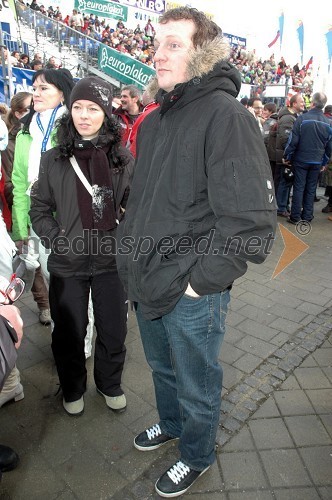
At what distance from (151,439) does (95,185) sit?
1527mm

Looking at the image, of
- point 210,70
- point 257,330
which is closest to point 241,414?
point 257,330

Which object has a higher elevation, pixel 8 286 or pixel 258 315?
pixel 8 286

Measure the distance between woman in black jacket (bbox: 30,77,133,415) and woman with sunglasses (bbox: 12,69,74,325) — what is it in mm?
357

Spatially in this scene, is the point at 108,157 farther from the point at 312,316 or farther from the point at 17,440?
the point at 312,316

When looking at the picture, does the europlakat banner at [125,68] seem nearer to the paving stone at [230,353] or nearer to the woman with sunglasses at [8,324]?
the paving stone at [230,353]

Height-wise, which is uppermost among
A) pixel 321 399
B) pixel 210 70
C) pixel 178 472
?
pixel 210 70

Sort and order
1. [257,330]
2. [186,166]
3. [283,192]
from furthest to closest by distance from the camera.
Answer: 1. [283,192]
2. [257,330]
3. [186,166]

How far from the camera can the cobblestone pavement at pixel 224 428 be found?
200 centimetres

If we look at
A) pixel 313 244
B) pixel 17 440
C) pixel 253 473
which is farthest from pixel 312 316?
pixel 17 440

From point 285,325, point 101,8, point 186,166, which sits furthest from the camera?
point 101,8

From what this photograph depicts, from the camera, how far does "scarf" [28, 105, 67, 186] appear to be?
8.41 ft

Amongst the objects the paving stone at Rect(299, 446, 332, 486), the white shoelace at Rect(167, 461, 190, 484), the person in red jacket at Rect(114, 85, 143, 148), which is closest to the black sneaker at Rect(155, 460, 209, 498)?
the white shoelace at Rect(167, 461, 190, 484)

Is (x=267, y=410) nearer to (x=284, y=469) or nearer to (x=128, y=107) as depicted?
(x=284, y=469)

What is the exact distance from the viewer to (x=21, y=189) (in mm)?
2662
